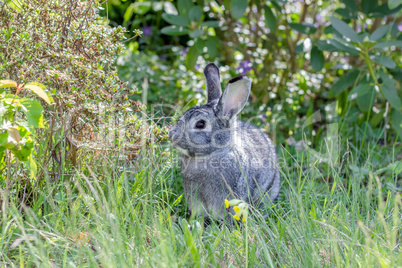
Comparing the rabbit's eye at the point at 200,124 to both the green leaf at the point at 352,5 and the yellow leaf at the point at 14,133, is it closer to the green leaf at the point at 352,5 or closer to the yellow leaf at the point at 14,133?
the yellow leaf at the point at 14,133

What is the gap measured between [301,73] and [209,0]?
147cm

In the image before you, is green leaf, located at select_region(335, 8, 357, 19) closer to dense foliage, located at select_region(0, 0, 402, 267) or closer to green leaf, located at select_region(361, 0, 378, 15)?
dense foliage, located at select_region(0, 0, 402, 267)

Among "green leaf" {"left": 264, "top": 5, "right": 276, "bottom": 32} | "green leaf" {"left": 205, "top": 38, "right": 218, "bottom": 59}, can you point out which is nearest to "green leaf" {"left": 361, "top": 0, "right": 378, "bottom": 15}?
"green leaf" {"left": 264, "top": 5, "right": 276, "bottom": 32}

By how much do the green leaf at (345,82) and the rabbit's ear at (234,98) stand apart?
1.80 m

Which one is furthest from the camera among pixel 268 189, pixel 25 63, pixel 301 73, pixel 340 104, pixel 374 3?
pixel 301 73

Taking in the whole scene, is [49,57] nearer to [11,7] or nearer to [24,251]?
[11,7]

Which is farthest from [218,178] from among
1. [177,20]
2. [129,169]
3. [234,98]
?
[177,20]

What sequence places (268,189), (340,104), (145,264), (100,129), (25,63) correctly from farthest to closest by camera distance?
(340,104) → (268,189) → (100,129) → (25,63) → (145,264)

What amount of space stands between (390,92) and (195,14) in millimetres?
2092

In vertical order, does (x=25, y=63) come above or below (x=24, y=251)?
above

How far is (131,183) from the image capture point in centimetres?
324

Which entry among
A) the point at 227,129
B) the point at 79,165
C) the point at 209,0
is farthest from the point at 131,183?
the point at 209,0

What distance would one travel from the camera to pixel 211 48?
4781 mm

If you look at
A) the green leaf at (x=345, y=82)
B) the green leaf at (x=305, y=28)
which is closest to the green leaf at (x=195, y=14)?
the green leaf at (x=305, y=28)
